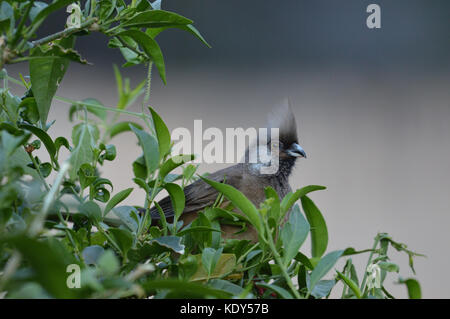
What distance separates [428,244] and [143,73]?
238 cm

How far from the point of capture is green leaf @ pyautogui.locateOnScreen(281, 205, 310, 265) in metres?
0.86

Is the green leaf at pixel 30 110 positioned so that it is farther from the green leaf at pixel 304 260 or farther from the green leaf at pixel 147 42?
the green leaf at pixel 304 260

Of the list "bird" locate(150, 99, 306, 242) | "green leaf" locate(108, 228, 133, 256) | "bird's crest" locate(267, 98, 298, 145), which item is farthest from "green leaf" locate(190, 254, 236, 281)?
"bird's crest" locate(267, 98, 298, 145)

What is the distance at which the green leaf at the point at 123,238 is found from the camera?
78cm

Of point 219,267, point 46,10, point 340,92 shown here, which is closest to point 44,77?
point 46,10

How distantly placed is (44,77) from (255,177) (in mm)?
1410

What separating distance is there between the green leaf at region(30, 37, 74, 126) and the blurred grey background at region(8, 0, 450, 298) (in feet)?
9.10

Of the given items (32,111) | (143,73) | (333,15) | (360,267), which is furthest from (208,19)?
(32,111)

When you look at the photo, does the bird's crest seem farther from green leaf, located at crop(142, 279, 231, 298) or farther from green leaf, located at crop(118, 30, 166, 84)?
green leaf, located at crop(142, 279, 231, 298)

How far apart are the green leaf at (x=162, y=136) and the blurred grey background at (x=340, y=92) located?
8.98 ft

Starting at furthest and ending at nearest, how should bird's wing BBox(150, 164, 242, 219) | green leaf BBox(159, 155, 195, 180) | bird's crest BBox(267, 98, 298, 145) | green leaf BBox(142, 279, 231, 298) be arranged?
bird's crest BBox(267, 98, 298, 145), bird's wing BBox(150, 164, 242, 219), green leaf BBox(159, 155, 195, 180), green leaf BBox(142, 279, 231, 298)

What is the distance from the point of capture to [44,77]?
35.1 inches

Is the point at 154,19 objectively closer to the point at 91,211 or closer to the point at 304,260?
the point at 91,211
